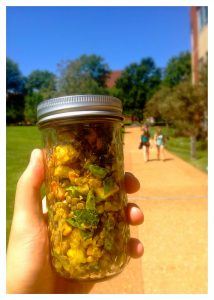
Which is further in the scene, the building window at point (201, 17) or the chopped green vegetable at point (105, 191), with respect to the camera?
the building window at point (201, 17)

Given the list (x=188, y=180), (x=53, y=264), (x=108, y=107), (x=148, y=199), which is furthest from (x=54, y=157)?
(x=188, y=180)

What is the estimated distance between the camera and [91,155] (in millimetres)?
1759

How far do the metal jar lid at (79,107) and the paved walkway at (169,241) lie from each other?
287cm

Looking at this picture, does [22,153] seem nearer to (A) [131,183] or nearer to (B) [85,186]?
(A) [131,183]

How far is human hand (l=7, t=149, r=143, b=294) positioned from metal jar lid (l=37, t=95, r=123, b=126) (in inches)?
16.6

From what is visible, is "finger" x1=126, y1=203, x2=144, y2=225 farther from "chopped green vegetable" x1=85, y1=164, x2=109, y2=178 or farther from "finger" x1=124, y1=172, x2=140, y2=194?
"chopped green vegetable" x1=85, y1=164, x2=109, y2=178

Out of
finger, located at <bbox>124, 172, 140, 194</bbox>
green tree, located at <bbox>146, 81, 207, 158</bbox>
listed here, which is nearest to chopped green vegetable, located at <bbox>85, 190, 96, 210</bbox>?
finger, located at <bbox>124, 172, 140, 194</bbox>

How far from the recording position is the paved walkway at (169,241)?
4.27 meters

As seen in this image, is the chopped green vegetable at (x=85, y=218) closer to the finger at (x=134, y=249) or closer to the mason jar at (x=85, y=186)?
the mason jar at (x=85, y=186)

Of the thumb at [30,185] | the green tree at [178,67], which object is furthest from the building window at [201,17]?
the green tree at [178,67]

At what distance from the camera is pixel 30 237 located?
2246 millimetres

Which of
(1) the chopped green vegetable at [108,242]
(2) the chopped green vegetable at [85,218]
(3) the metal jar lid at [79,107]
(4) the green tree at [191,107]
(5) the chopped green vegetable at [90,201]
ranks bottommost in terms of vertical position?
(1) the chopped green vegetable at [108,242]

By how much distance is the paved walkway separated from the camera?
4270 millimetres

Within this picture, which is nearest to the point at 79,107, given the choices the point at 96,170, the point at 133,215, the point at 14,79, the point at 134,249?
the point at 96,170
